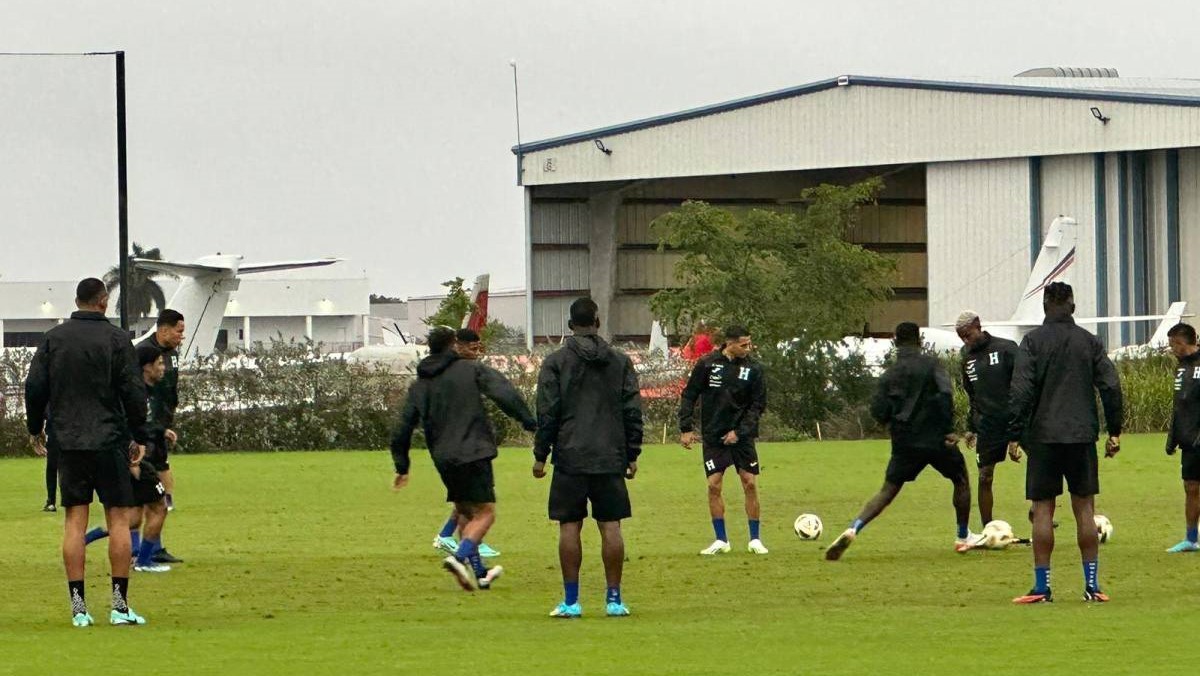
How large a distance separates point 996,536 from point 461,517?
4538 millimetres

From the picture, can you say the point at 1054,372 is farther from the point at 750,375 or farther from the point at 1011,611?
the point at 750,375

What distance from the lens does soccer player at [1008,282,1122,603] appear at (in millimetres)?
11562

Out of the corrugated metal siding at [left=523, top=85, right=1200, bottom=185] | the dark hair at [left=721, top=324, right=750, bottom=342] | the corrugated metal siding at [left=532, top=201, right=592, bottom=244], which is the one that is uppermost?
the corrugated metal siding at [left=523, top=85, right=1200, bottom=185]

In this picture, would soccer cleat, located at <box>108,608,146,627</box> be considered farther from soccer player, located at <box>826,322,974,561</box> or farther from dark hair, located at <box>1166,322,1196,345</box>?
dark hair, located at <box>1166,322,1196,345</box>

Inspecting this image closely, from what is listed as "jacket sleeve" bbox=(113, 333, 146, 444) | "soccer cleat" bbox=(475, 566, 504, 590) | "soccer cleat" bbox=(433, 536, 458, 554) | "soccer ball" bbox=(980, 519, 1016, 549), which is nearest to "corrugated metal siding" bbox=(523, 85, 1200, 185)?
"soccer ball" bbox=(980, 519, 1016, 549)

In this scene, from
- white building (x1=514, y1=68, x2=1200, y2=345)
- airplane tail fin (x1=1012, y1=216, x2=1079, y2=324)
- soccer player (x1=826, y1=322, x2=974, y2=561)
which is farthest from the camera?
white building (x1=514, y1=68, x2=1200, y2=345)

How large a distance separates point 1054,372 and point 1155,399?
28707 mm

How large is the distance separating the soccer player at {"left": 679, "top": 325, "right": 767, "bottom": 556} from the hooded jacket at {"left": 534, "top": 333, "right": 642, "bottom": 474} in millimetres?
4259

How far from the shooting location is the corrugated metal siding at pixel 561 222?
208 feet

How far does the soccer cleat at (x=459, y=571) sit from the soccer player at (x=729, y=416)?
126 inches

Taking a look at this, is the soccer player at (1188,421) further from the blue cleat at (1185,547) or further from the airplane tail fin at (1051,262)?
the airplane tail fin at (1051,262)

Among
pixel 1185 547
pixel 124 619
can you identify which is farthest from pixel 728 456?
pixel 124 619

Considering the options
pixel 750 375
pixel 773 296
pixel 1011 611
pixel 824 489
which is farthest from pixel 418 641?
pixel 773 296

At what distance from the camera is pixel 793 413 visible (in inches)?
1569
